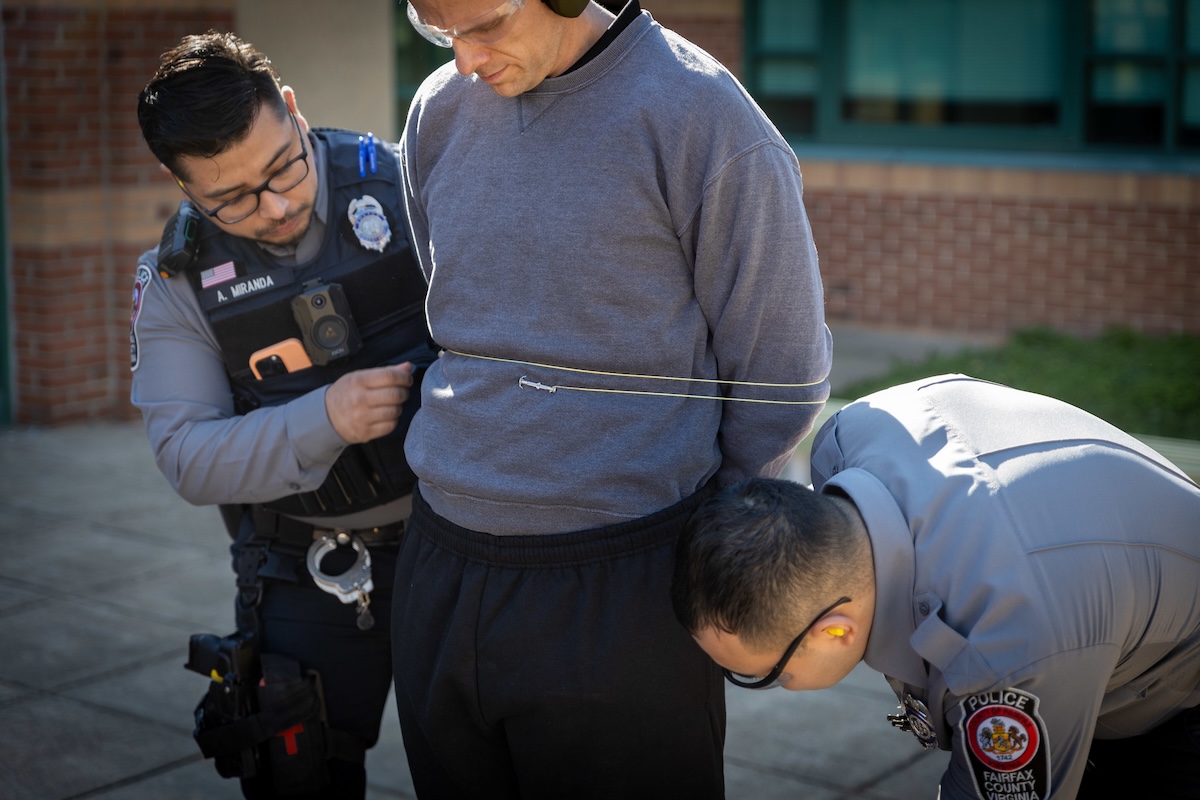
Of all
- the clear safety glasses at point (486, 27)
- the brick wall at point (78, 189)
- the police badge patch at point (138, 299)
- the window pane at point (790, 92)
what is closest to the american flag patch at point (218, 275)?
the police badge patch at point (138, 299)

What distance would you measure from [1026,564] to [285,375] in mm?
1602

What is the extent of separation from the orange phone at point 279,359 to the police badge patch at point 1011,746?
5.09 ft

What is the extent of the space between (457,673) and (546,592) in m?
0.21

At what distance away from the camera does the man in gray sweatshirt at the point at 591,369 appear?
202cm

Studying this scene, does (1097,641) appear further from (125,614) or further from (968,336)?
(968,336)

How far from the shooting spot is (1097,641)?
1772 millimetres

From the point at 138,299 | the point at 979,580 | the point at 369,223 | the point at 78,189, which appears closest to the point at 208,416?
the point at 138,299

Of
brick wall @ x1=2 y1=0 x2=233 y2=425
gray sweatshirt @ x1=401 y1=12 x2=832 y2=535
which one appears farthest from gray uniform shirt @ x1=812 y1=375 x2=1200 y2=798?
brick wall @ x1=2 y1=0 x2=233 y2=425

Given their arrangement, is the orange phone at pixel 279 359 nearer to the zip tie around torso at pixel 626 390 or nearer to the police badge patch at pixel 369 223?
the police badge patch at pixel 369 223

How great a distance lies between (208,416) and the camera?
270 centimetres

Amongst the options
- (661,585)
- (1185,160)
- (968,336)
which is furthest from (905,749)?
(1185,160)

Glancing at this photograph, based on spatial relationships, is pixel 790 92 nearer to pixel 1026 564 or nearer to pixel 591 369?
pixel 591 369

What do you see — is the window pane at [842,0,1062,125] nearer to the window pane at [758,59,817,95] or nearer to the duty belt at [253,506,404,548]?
the window pane at [758,59,817,95]

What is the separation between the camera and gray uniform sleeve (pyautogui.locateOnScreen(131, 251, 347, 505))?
2611 mm
